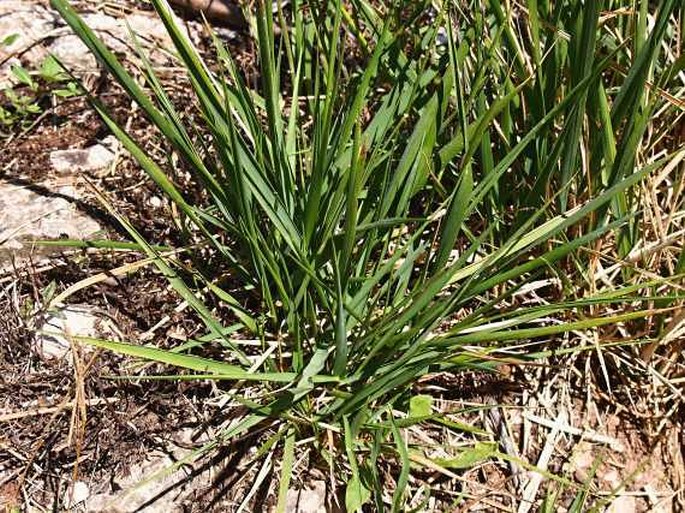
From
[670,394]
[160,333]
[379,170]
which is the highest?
[379,170]

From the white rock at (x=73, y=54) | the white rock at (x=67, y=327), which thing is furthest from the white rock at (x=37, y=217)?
the white rock at (x=73, y=54)

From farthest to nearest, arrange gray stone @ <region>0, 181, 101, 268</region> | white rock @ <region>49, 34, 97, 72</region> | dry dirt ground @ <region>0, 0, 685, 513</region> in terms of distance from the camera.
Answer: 1. white rock @ <region>49, 34, 97, 72</region>
2. gray stone @ <region>0, 181, 101, 268</region>
3. dry dirt ground @ <region>0, 0, 685, 513</region>

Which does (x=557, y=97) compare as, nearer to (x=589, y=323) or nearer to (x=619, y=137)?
(x=619, y=137)

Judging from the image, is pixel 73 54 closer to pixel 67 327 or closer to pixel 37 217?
pixel 37 217

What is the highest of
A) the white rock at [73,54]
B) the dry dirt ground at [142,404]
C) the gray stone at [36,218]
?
the white rock at [73,54]

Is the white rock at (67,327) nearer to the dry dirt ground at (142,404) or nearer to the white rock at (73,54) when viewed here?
the dry dirt ground at (142,404)

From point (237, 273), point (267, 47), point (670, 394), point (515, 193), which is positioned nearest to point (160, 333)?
point (237, 273)

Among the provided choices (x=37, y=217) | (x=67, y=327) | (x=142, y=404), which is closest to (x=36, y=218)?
(x=37, y=217)

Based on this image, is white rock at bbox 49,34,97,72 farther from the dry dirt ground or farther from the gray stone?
the gray stone

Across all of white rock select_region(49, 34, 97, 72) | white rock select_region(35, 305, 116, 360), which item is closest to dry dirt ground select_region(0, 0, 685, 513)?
white rock select_region(35, 305, 116, 360)
